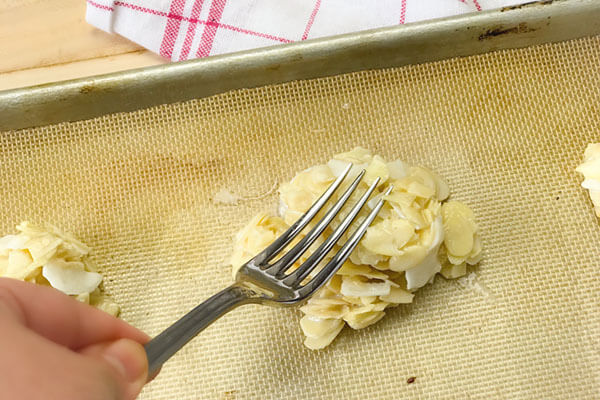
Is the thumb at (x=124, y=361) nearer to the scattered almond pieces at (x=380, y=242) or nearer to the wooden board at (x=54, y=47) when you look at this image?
the scattered almond pieces at (x=380, y=242)

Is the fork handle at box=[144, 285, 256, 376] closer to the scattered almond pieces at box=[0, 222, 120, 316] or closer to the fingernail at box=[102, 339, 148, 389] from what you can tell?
the fingernail at box=[102, 339, 148, 389]

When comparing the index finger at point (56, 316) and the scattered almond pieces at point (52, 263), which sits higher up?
the index finger at point (56, 316)

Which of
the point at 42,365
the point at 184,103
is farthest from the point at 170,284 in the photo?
the point at 42,365

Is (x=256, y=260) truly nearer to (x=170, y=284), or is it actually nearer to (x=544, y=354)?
(x=170, y=284)

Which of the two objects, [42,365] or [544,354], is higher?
[42,365]

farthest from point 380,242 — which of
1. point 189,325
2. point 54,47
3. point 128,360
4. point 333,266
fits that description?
point 54,47

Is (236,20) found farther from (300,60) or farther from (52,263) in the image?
(52,263)

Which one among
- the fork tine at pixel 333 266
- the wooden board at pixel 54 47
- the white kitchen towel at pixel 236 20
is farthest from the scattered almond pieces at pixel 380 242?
the wooden board at pixel 54 47
